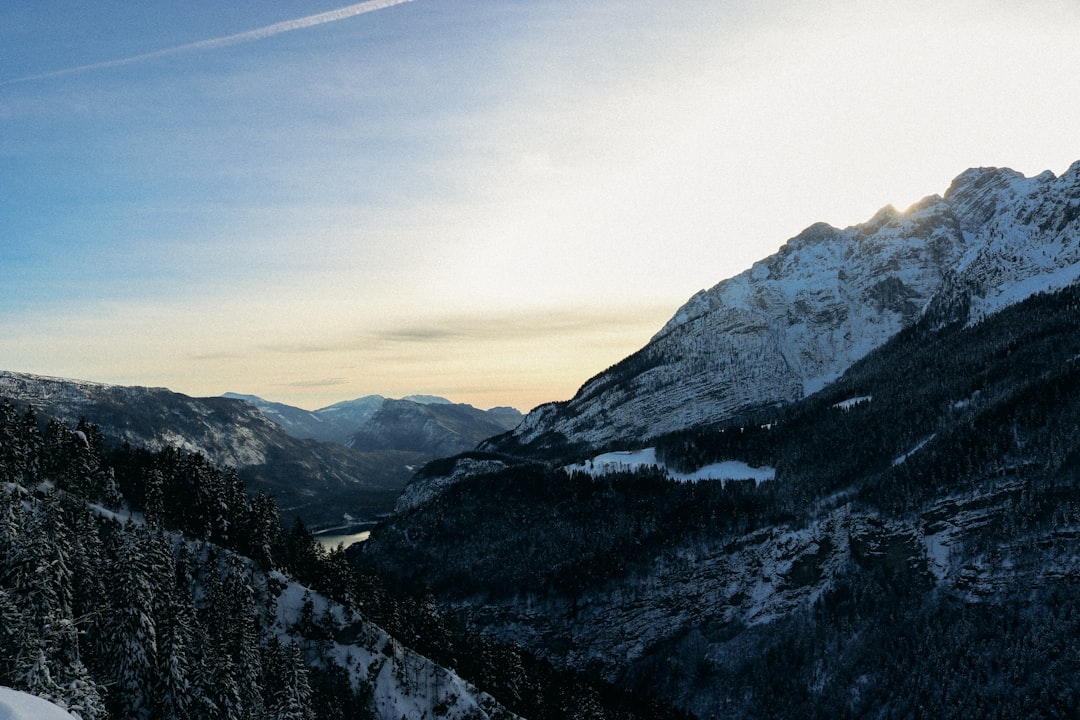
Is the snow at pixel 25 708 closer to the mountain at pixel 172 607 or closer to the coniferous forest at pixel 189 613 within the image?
the mountain at pixel 172 607

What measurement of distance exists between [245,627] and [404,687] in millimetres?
36533

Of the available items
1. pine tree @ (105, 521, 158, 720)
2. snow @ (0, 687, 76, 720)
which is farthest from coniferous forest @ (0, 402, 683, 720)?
snow @ (0, 687, 76, 720)

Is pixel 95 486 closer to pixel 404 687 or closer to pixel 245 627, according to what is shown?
pixel 245 627

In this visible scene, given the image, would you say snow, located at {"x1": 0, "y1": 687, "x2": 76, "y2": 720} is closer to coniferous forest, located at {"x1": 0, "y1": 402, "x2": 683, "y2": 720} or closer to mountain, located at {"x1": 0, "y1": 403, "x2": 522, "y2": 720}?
mountain, located at {"x1": 0, "y1": 403, "x2": 522, "y2": 720}

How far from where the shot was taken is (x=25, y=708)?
50.0 ft

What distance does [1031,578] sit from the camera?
502 feet

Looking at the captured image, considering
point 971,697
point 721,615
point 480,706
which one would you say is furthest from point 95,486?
point 971,697

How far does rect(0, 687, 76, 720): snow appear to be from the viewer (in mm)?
14672

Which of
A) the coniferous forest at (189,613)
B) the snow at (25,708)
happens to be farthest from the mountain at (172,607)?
the coniferous forest at (189,613)

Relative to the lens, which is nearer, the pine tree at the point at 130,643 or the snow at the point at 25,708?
the snow at the point at 25,708

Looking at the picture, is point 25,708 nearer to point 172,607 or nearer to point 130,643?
point 130,643

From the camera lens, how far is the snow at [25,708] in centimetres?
1467

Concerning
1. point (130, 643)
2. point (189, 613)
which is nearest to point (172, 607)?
point (130, 643)

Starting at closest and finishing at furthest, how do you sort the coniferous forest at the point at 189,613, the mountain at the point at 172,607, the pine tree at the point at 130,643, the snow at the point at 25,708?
the snow at the point at 25,708 < the mountain at the point at 172,607 < the coniferous forest at the point at 189,613 < the pine tree at the point at 130,643
